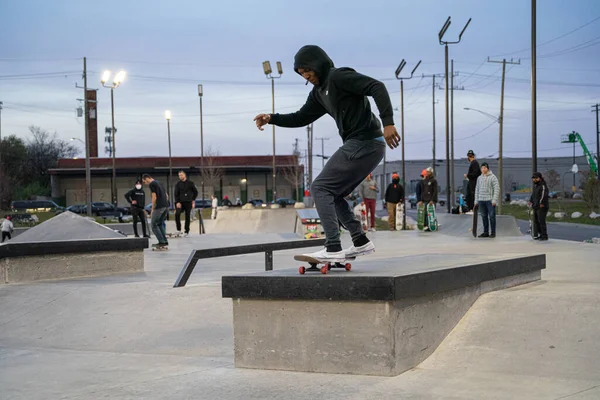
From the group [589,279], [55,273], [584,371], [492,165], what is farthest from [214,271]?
[492,165]

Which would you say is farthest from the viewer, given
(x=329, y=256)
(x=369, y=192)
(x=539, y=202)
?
(x=369, y=192)

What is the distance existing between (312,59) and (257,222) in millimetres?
26813

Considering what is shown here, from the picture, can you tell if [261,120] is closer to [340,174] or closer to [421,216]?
[340,174]

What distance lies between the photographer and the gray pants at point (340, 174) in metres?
5.89

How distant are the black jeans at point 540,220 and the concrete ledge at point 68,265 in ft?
28.8

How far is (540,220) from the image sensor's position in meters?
16.0

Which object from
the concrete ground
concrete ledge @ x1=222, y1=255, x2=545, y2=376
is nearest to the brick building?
the concrete ground

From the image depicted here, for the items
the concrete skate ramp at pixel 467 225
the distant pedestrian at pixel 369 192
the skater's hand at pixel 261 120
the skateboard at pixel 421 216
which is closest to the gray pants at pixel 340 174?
the skater's hand at pixel 261 120

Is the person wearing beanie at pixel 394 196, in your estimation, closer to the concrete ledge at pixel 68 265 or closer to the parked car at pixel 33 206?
the concrete ledge at pixel 68 265

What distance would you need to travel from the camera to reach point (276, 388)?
468cm

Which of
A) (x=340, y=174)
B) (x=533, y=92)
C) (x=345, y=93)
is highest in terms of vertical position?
(x=533, y=92)

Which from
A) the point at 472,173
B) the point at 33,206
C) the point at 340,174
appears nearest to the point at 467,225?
the point at 472,173

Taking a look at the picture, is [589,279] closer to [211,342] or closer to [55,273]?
[211,342]

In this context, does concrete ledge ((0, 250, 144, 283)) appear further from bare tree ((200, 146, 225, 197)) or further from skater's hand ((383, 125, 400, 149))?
bare tree ((200, 146, 225, 197))
